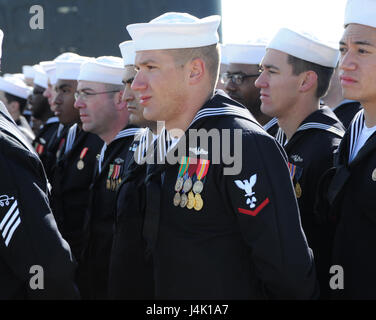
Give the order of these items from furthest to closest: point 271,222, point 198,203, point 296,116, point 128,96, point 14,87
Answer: point 14,87 < point 128,96 < point 296,116 < point 198,203 < point 271,222

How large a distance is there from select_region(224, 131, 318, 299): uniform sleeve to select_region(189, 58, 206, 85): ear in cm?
54

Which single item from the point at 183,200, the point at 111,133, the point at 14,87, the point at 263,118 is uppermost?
the point at 183,200

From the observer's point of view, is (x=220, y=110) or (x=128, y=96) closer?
(x=220, y=110)

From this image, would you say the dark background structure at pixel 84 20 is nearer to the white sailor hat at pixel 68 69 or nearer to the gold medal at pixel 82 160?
the white sailor hat at pixel 68 69

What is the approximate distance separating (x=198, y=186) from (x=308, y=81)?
→ 1.84 m

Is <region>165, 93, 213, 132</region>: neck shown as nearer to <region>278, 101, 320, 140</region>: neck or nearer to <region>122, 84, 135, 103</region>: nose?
<region>278, 101, 320, 140</region>: neck

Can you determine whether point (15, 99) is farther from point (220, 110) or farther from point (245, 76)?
point (220, 110)

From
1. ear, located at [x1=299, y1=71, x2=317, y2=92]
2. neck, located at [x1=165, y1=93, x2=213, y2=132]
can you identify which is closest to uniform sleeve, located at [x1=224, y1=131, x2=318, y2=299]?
neck, located at [x1=165, y1=93, x2=213, y2=132]

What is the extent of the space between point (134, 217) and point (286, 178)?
3.41 feet

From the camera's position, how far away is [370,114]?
9.96 feet

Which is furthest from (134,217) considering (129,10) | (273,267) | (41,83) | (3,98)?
(129,10)

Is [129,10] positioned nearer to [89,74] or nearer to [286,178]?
[89,74]

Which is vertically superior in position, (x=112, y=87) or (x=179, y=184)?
(x=179, y=184)

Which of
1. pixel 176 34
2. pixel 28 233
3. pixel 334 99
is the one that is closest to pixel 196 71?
pixel 176 34
